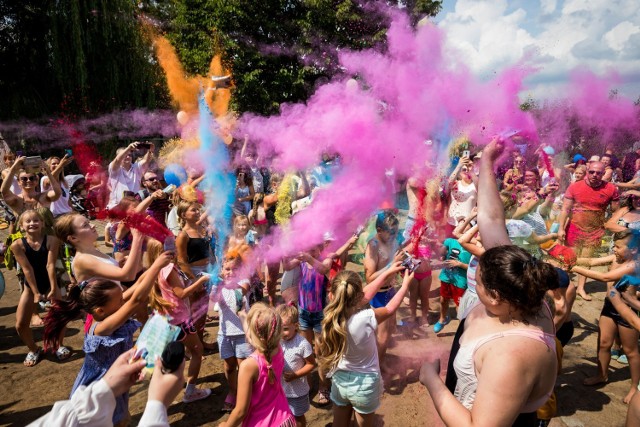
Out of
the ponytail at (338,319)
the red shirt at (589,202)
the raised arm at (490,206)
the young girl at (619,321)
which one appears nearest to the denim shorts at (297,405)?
the ponytail at (338,319)

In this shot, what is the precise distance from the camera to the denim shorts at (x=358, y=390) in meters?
2.83

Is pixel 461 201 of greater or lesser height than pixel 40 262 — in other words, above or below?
above

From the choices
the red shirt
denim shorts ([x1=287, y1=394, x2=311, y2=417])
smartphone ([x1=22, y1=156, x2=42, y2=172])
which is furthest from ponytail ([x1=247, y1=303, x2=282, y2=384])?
the red shirt

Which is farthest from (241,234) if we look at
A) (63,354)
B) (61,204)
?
(61,204)

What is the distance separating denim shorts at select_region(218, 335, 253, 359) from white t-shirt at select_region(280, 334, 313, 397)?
2.24ft

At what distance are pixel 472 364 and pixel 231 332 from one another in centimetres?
250

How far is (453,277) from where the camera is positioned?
5.19m

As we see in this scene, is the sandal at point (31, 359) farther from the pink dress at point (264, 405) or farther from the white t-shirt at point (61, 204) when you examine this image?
the pink dress at point (264, 405)

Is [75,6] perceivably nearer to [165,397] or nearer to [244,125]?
[244,125]

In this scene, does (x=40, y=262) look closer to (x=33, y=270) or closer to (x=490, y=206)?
(x=33, y=270)

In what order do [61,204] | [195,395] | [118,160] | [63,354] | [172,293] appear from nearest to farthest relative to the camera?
[172,293]
[195,395]
[63,354]
[118,160]
[61,204]

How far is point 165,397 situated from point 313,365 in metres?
1.80

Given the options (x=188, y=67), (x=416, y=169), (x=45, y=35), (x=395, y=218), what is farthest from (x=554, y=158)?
(x=45, y=35)

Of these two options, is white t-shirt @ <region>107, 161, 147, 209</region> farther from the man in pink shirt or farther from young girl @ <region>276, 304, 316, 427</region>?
the man in pink shirt
